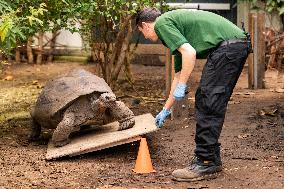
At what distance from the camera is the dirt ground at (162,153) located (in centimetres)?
556

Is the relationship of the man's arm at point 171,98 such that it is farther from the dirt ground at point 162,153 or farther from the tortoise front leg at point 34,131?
the tortoise front leg at point 34,131

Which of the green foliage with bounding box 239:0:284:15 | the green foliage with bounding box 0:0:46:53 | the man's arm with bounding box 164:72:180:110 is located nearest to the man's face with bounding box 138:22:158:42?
the man's arm with bounding box 164:72:180:110

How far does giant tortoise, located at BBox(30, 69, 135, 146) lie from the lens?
6.67m

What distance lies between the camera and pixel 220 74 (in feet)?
17.8

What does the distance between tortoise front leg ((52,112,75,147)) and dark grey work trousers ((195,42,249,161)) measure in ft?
5.67

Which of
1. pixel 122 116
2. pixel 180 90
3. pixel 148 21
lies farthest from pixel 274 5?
pixel 180 90

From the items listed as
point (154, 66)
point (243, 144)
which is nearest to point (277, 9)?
point (154, 66)

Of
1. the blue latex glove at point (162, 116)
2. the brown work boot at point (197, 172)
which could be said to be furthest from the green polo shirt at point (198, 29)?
the brown work boot at point (197, 172)

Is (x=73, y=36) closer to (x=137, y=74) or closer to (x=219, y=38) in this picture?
(x=137, y=74)

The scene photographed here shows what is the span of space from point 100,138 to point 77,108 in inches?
17.5

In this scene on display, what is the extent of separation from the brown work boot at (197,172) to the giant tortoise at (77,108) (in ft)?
4.70

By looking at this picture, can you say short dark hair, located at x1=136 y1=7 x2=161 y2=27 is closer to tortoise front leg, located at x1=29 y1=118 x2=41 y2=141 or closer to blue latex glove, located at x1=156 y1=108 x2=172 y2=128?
blue latex glove, located at x1=156 y1=108 x2=172 y2=128

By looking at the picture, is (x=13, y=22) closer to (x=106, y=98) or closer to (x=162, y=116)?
(x=106, y=98)

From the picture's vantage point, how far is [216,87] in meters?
5.45
